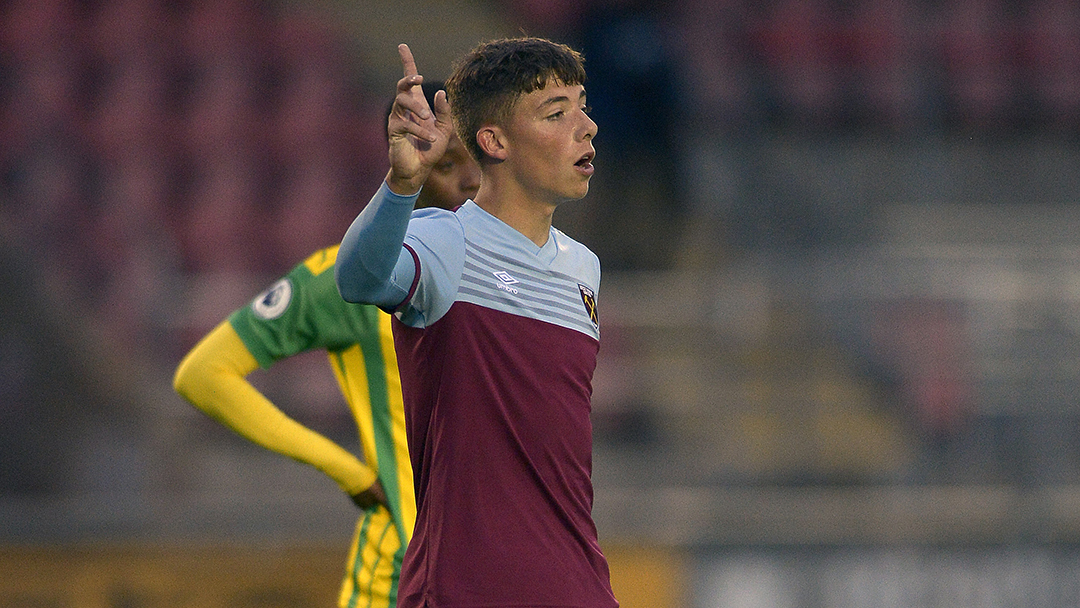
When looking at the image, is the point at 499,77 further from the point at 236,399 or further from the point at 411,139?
the point at 236,399

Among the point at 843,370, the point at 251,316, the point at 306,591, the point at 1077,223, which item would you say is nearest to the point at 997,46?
the point at 1077,223

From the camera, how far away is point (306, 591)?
5.71 metres

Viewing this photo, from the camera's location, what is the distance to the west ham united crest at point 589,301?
2.54 meters

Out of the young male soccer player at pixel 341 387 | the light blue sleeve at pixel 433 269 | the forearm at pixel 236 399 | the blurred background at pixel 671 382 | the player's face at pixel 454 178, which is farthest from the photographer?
the blurred background at pixel 671 382

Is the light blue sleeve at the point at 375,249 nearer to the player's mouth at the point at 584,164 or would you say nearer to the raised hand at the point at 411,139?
the raised hand at the point at 411,139

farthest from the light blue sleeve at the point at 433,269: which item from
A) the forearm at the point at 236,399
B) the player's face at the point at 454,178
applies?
the forearm at the point at 236,399

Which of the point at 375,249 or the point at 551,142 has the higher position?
the point at 551,142

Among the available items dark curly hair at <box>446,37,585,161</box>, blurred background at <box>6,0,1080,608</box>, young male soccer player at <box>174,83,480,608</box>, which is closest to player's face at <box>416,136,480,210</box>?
young male soccer player at <box>174,83,480,608</box>

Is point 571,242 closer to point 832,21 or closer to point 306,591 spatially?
point 306,591

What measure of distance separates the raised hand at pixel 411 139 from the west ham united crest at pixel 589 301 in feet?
1.55

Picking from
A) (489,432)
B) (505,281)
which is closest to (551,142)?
(505,281)

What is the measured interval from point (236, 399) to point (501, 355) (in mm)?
1247

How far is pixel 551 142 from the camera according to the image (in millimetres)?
2439

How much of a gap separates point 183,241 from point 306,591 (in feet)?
11.4
